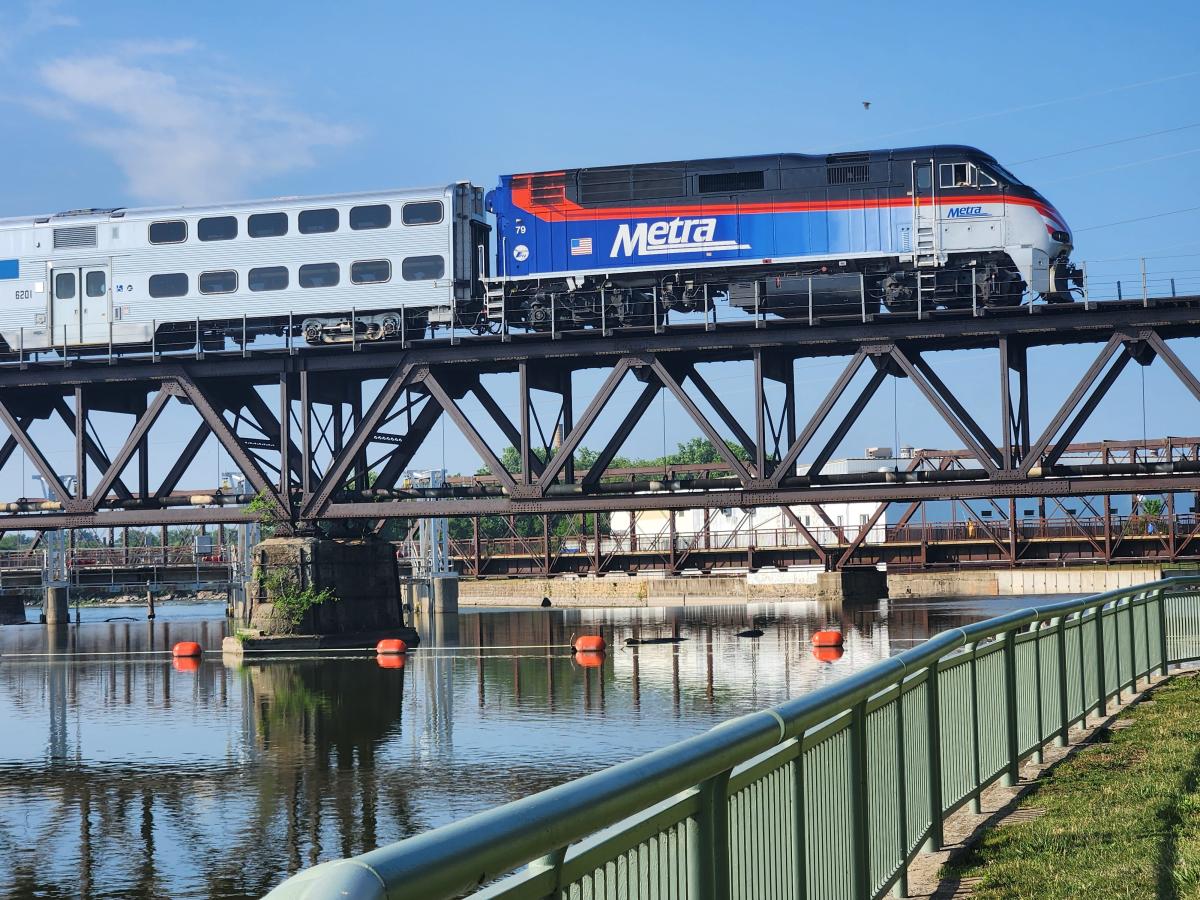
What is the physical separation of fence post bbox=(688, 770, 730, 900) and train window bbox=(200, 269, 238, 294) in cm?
4109

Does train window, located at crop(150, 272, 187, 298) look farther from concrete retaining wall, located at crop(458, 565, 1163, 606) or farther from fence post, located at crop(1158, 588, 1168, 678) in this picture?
concrete retaining wall, located at crop(458, 565, 1163, 606)

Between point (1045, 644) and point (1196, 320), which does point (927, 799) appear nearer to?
point (1045, 644)

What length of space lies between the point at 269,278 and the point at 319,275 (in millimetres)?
1852

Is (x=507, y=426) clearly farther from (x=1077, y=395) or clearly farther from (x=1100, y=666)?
(x=1100, y=666)

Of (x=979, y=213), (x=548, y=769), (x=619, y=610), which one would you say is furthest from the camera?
(x=619, y=610)

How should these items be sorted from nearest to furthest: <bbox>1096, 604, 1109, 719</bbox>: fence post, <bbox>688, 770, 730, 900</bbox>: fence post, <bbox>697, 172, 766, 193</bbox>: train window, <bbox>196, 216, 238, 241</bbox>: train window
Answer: <bbox>688, 770, 730, 900</bbox>: fence post → <bbox>1096, 604, 1109, 719</bbox>: fence post → <bbox>697, 172, 766, 193</bbox>: train window → <bbox>196, 216, 238, 241</bbox>: train window

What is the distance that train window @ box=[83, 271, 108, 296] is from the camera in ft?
151

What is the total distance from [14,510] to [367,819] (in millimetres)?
34891

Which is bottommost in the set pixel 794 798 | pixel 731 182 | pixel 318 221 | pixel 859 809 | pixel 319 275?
pixel 859 809

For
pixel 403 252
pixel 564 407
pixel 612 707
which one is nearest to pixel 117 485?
pixel 403 252

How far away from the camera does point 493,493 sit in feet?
140

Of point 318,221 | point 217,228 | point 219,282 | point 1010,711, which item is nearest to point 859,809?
point 1010,711

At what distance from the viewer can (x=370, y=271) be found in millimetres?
43344

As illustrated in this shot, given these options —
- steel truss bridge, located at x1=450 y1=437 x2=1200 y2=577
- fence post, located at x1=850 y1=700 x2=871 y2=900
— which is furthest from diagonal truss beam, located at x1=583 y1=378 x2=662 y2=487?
steel truss bridge, located at x1=450 y1=437 x2=1200 y2=577
